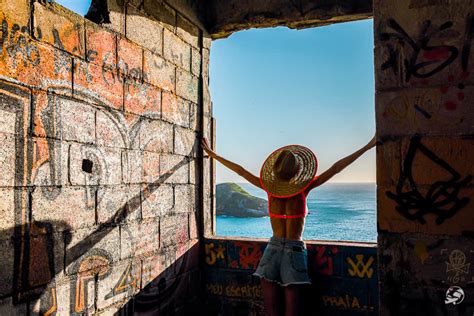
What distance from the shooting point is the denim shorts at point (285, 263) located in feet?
12.7

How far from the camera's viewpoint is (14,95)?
2721mm

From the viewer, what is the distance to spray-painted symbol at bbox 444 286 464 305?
218 cm

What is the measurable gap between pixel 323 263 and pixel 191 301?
1486 mm

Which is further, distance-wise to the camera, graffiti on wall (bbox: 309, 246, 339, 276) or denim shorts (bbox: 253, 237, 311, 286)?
graffiti on wall (bbox: 309, 246, 339, 276)

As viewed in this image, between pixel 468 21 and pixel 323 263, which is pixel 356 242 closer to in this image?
pixel 323 263

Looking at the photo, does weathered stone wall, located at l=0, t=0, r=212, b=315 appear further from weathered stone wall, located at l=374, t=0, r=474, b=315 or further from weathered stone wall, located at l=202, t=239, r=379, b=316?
weathered stone wall, located at l=374, t=0, r=474, b=315

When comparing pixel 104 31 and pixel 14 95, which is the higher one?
pixel 104 31

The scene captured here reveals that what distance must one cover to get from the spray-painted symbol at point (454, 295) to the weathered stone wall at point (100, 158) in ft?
8.06

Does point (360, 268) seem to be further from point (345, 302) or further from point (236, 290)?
point (236, 290)

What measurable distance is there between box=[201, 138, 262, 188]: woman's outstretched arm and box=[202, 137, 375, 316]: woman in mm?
245

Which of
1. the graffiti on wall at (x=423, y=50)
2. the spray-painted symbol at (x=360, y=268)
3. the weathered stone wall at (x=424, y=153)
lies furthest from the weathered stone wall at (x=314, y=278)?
the graffiti on wall at (x=423, y=50)

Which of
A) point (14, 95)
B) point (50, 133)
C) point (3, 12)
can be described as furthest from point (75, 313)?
point (3, 12)

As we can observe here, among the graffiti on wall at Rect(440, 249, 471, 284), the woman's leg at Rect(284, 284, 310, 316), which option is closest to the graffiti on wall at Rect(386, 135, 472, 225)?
the graffiti on wall at Rect(440, 249, 471, 284)

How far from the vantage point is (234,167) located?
462 cm
